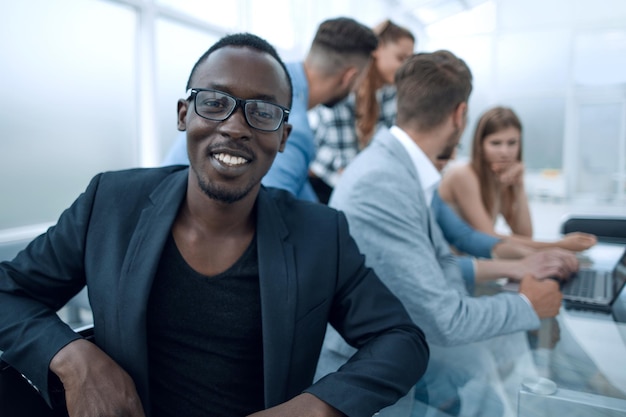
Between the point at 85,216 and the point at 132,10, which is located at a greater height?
the point at 132,10

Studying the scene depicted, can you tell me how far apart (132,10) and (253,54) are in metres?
2.26

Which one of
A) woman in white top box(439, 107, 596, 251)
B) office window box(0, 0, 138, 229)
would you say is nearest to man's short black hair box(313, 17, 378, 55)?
Result: woman in white top box(439, 107, 596, 251)

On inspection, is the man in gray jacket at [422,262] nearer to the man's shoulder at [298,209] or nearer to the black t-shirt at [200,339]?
the man's shoulder at [298,209]

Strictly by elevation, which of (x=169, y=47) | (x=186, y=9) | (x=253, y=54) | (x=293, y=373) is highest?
(x=186, y=9)

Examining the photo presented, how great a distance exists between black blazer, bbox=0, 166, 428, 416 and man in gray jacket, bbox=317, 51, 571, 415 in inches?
6.9

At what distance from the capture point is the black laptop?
4.95 feet

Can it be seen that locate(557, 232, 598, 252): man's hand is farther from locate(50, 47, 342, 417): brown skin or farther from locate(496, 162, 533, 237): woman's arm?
locate(50, 47, 342, 417): brown skin

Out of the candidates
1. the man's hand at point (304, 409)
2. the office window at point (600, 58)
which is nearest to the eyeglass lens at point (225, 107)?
the man's hand at point (304, 409)

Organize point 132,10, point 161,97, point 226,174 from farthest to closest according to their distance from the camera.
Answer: point 161,97 → point 132,10 → point 226,174

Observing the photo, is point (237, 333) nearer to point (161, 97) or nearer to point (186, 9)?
point (161, 97)

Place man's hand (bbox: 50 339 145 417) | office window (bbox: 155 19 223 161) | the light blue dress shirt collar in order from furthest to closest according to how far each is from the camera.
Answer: office window (bbox: 155 19 223 161) → the light blue dress shirt collar → man's hand (bbox: 50 339 145 417)

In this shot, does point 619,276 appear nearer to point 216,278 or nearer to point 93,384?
point 216,278

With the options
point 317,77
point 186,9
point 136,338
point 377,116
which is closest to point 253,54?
point 136,338

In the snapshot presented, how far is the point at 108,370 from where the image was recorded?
908mm
